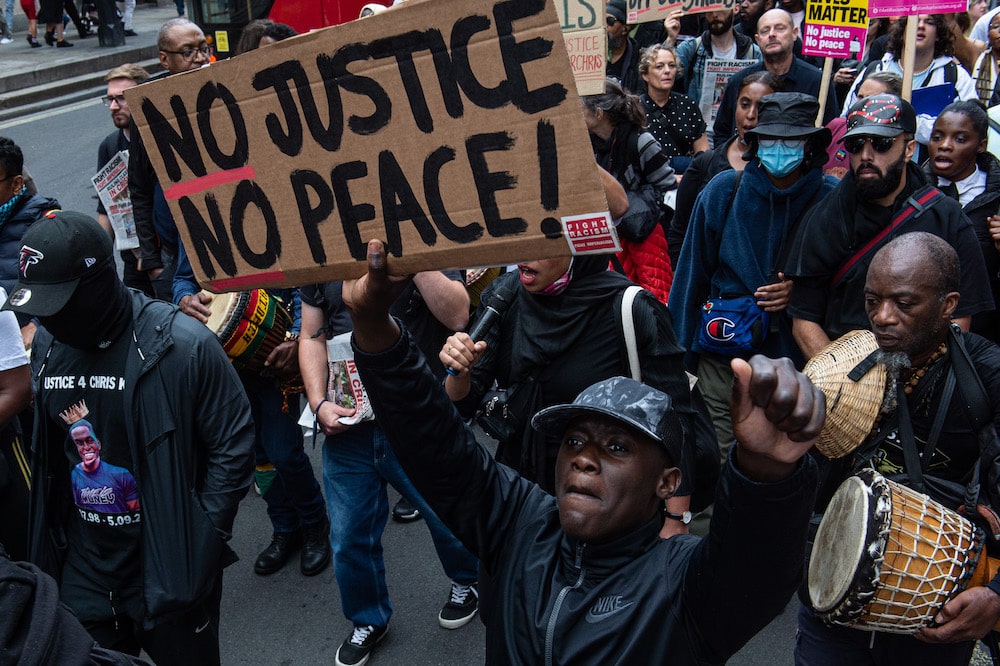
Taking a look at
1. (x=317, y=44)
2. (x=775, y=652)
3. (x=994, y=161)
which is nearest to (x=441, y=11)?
(x=317, y=44)

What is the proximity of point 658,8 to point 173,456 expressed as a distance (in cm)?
554

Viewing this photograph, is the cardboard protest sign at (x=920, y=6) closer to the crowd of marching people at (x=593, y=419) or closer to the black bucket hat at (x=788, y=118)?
the crowd of marching people at (x=593, y=419)

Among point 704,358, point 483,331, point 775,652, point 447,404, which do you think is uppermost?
point 447,404

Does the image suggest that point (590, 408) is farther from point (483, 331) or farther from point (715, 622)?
point (483, 331)

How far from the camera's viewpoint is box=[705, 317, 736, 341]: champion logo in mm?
4220

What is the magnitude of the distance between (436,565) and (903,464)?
259 cm

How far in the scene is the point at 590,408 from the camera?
2.10 meters

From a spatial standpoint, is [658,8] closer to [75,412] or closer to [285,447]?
[285,447]

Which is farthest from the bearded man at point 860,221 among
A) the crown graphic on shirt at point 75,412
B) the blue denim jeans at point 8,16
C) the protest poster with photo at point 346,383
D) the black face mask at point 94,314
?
the blue denim jeans at point 8,16

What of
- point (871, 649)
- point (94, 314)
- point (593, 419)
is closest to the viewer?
point (593, 419)

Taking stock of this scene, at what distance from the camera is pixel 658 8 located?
23.8 feet

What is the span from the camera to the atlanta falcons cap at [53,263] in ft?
9.53

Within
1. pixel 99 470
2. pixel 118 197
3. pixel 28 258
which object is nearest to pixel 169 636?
pixel 99 470

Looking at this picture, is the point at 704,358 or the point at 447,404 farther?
the point at 704,358
